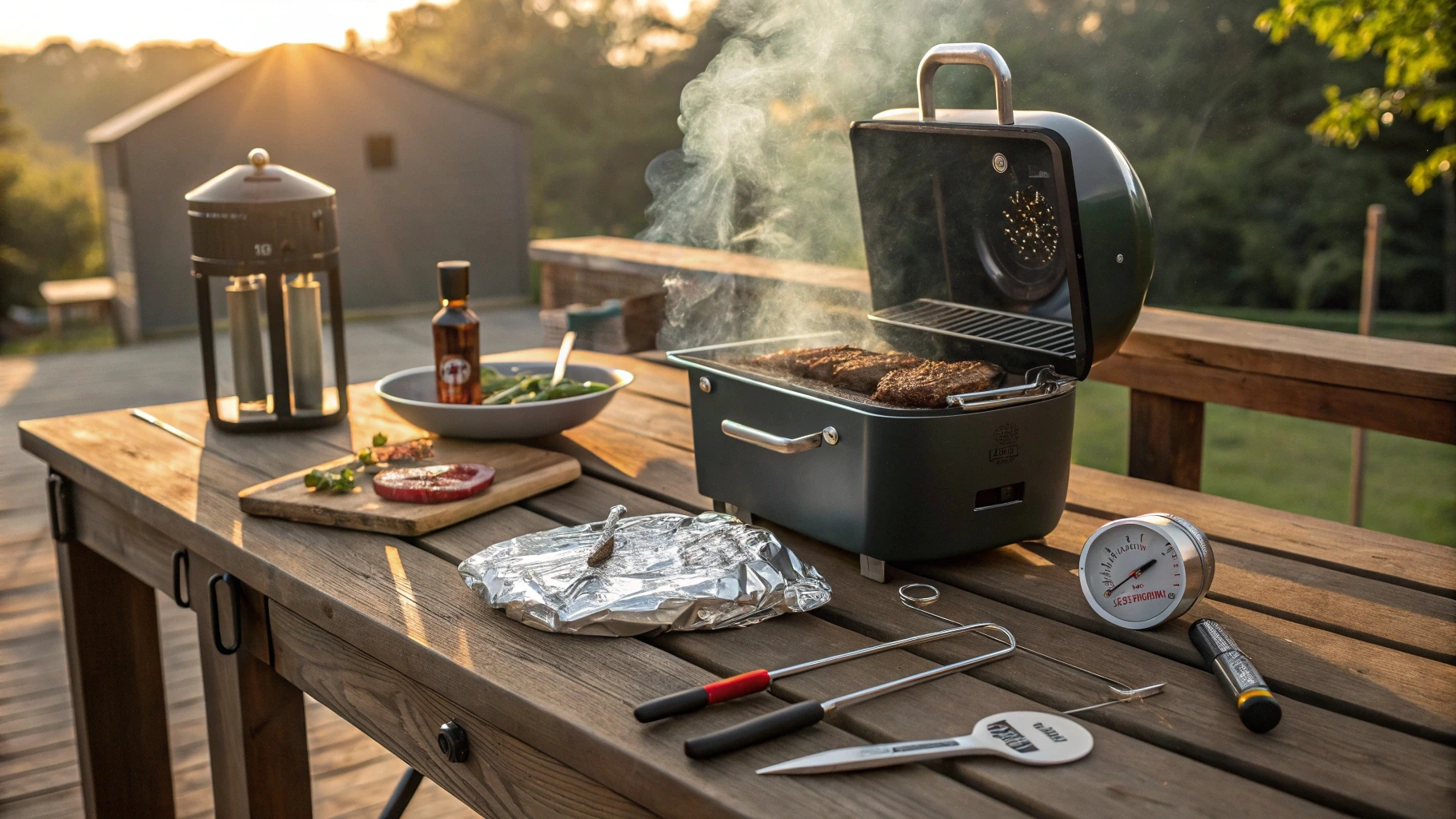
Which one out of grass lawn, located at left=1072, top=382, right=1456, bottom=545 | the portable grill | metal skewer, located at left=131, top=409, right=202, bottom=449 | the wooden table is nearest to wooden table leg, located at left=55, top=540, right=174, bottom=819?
the wooden table

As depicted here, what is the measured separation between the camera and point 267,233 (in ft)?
6.36

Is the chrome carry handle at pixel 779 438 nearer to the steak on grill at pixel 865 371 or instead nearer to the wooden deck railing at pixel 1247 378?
the steak on grill at pixel 865 371

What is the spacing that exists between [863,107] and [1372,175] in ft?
42.8

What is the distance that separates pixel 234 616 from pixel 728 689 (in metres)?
0.89

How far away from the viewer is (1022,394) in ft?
4.32

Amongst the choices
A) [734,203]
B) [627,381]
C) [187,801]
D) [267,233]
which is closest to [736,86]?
[734,203]

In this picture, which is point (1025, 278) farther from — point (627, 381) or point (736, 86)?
point (627, 381)

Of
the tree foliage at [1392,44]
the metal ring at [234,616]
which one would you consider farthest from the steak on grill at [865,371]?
the tree foliage at [1392,44]

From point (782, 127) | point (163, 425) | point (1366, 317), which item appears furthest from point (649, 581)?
point (1366, 317)

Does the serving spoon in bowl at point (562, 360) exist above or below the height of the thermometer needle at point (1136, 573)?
above

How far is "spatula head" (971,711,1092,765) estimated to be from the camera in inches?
36.3

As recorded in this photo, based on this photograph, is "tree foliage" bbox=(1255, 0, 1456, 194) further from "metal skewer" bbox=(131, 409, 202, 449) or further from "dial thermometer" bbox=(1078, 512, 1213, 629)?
"metal skewer" bbox=(131, 409, 202, 449)

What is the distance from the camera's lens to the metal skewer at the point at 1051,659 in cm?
103

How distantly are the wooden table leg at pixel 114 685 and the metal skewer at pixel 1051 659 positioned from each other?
1583 mm
